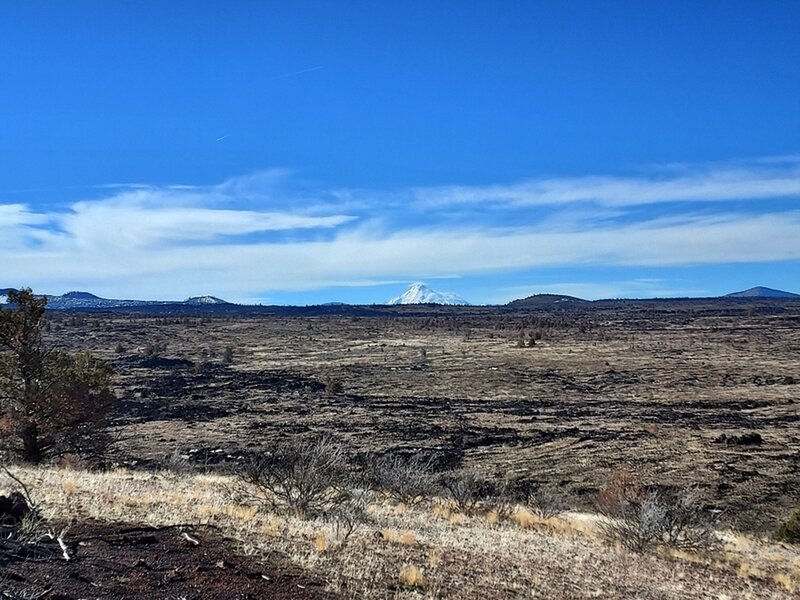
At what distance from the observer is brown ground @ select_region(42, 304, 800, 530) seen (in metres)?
24.0

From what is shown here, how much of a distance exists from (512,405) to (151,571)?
32427 mm

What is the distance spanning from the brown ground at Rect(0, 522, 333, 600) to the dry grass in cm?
44

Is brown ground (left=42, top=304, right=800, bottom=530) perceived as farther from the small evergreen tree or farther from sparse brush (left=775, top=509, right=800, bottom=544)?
the small evergreen tree

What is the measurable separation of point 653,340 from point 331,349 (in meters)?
38.5

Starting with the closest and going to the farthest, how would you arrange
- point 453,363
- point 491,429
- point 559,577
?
point 559,577 → point 491,429 → point 453,363

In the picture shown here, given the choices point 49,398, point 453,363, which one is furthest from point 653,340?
point 49,398

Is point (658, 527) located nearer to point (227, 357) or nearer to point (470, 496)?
point (470, 496)

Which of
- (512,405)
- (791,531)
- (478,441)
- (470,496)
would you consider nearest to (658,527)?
(470,496)

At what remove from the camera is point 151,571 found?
6953 mm

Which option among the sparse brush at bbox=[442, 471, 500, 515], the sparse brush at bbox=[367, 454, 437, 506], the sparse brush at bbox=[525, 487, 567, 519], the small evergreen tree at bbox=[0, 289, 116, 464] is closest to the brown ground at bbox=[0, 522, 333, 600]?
the sparse brush at bbox=[367, 454, 437, 506]

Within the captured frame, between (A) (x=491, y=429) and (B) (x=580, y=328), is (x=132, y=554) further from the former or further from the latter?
(B) (x=580, y=328)

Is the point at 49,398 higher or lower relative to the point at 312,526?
higher

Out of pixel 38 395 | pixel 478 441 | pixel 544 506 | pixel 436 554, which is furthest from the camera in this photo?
pixel 478 441

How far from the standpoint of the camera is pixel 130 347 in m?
69.9
